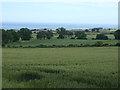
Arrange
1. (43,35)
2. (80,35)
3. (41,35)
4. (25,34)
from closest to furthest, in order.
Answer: (25,34), (41,35), (43,35), (80,35)

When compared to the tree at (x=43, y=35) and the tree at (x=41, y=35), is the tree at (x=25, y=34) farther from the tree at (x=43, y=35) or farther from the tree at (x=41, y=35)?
the tree at (x=43, y=35)

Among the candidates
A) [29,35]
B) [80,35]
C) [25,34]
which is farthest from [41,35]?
[80,35]

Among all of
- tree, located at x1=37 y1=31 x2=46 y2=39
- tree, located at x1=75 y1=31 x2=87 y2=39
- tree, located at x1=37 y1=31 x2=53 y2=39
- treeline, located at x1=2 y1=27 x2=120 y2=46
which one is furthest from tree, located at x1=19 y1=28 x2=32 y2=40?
tree, located at x1=75 y1=31 x2=87 y2=39

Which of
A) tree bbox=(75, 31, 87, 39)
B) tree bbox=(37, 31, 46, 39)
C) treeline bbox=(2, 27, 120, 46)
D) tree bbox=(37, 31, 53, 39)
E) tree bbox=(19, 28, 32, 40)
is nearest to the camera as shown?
treeline bbox=(2, 27, 120, 46)

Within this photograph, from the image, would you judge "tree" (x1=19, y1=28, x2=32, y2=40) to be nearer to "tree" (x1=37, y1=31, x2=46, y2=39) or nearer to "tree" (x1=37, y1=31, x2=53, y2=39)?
"tree" (x1=37, y1=31, x2=46, y2=39)

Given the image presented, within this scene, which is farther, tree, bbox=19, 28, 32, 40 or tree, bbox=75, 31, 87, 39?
tree, bbox=75, 31, 87, 39

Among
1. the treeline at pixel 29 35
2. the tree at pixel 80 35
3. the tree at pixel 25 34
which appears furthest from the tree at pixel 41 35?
the tree at pixel 80 35

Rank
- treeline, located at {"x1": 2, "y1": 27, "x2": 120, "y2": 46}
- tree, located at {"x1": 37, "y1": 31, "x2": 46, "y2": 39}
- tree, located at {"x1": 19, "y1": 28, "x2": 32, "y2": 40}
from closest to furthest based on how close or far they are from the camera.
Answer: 1. treeline, located at {"x1": 2, "y1": 27, "x2": 120, "y2": 46}
2. tree, located at {"x1": 19, "y1": 28, "x2": 32, "y2": 40}
3. tree, located at {"x1": 37, "y1": 31, "x2": 46, "y2": 39}

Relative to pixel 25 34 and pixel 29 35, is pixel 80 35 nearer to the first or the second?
pixel 29 35

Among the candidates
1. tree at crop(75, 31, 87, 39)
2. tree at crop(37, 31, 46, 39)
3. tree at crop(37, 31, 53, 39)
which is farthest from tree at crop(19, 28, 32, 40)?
tree at crop(75, 31, 87, 39)

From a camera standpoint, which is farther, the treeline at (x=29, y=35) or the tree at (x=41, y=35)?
the tree at (x=41, y=35)

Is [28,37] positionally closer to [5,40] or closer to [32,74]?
[5,40]

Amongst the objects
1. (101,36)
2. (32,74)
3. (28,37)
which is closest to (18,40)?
(28,37)

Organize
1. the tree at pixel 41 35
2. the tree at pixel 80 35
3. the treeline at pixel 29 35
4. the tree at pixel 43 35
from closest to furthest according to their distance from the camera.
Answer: the treeline at pixel 29 35
the tree at pixel 41 35
the tree at pixel 43 35
the tree at pixel 80 35
